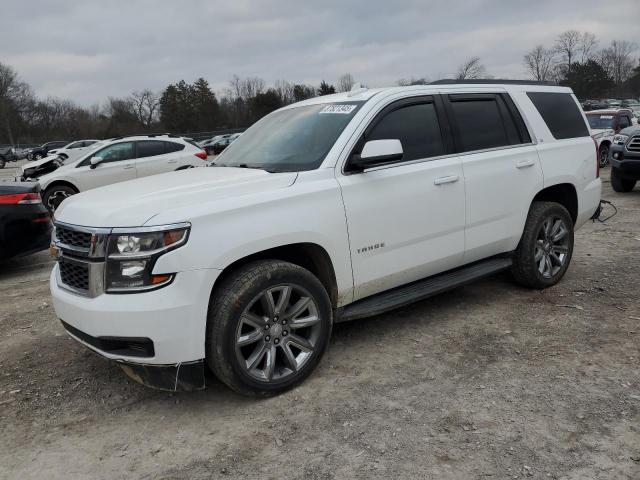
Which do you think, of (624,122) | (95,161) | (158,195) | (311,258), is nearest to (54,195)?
(95,161)

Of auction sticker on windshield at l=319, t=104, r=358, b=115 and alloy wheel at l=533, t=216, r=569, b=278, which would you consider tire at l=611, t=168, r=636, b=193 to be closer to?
alloy wheel at l=533, t=216, r=569, b=278

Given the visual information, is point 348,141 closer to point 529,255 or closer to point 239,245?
point 239,245

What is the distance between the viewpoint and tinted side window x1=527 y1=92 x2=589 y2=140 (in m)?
5.03

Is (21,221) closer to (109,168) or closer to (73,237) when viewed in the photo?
(73,237)

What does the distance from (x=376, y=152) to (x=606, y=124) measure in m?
15.0

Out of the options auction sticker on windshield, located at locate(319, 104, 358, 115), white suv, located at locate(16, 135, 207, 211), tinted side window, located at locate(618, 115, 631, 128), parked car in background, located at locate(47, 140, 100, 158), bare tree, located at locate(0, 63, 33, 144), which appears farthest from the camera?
bare tree, located at locate(0, 63, 33, 144)

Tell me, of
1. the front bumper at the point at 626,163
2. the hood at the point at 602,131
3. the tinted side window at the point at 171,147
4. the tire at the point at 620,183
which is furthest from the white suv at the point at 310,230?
the hood at the point at 602,131

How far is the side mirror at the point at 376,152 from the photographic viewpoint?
353 cm

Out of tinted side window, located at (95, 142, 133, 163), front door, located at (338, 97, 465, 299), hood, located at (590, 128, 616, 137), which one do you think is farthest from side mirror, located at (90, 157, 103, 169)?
hood, located at (590, 128, 616, 137)

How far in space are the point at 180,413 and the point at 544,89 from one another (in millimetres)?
4343

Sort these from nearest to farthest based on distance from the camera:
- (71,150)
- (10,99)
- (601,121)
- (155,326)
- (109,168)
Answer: (155,326)
(109,168)
(601,121)
(71,150)
(10,99)

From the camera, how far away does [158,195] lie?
3188mm

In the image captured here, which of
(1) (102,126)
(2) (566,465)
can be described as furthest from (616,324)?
(1) (102,126)

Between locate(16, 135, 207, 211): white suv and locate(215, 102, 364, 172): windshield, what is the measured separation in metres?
7.81
